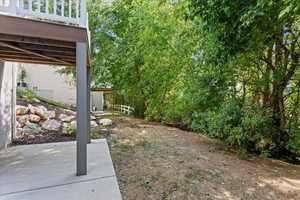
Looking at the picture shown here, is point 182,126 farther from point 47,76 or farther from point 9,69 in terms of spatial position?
point 47,76

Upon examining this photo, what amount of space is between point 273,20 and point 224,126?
2.67m

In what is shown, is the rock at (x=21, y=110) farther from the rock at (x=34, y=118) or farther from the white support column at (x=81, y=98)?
the white support column at (x=81, y=98)

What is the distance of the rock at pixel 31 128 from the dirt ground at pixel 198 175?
3.11m

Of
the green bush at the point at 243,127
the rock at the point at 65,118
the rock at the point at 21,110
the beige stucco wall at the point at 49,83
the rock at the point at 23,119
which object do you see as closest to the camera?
the green bush at the point at 243,127

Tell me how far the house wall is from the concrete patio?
451 millimetres

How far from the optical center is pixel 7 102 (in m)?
3.96

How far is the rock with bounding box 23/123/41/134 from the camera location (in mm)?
5255

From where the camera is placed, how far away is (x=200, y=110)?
5516mm

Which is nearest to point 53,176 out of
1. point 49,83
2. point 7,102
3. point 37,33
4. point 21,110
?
point 37,33

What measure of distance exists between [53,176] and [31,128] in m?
3.79

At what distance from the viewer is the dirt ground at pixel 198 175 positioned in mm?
2400

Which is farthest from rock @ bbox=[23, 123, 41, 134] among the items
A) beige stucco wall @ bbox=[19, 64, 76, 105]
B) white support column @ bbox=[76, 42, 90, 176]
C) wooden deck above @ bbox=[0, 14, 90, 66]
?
beige stucco wall @ bbox=[19, 64, 76, 105]

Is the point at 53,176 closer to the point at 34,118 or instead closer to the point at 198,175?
the point at 198,175

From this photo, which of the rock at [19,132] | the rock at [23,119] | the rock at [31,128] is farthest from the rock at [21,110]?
the rock at [19,132]
